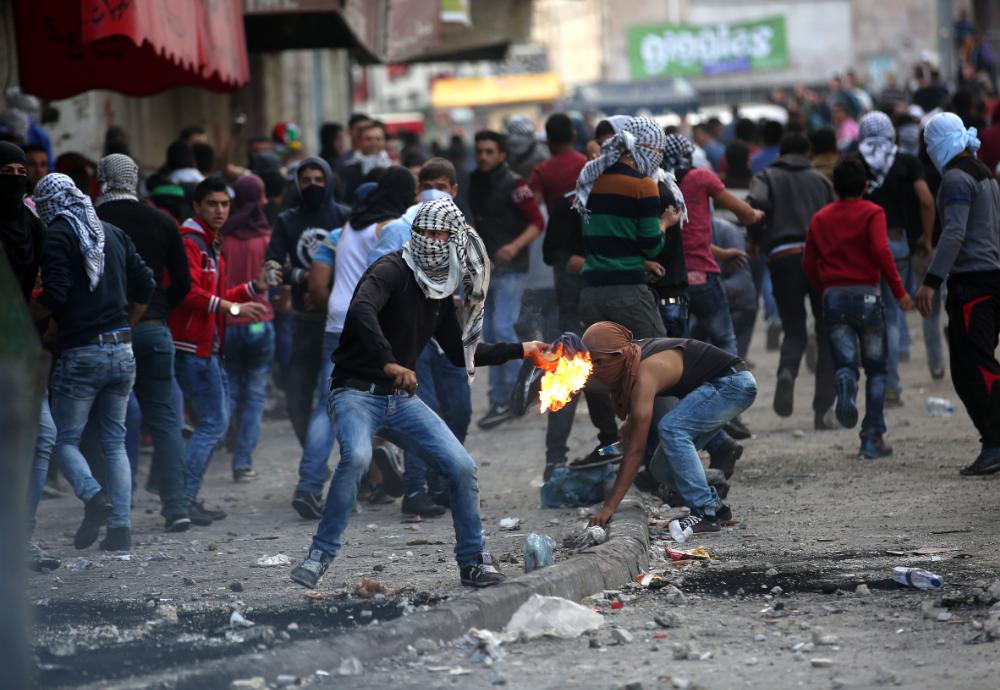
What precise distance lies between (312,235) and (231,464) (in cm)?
214

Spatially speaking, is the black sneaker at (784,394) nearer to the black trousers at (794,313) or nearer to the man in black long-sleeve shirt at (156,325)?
the black trousers at (794,313)

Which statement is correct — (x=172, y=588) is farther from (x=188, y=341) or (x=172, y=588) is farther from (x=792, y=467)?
(x=792, y=467)

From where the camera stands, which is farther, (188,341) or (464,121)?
(464,121)

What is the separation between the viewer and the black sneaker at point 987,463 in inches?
359

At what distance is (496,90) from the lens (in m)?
57.2

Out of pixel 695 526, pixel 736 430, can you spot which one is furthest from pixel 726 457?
pixel 736 430

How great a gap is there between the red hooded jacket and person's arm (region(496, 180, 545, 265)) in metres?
2.61

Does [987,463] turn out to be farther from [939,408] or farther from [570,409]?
[939,408]

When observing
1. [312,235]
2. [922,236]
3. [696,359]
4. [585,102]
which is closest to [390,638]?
[696,359]

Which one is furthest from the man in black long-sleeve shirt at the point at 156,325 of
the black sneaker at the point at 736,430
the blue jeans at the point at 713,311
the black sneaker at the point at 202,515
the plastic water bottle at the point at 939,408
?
the plastic water bottle at the point at 939,408

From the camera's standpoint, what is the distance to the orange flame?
23.3 ft

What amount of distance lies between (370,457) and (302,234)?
3.35 metres

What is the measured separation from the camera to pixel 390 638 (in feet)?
19.3

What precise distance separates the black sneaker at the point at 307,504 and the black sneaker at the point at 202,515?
48cm
